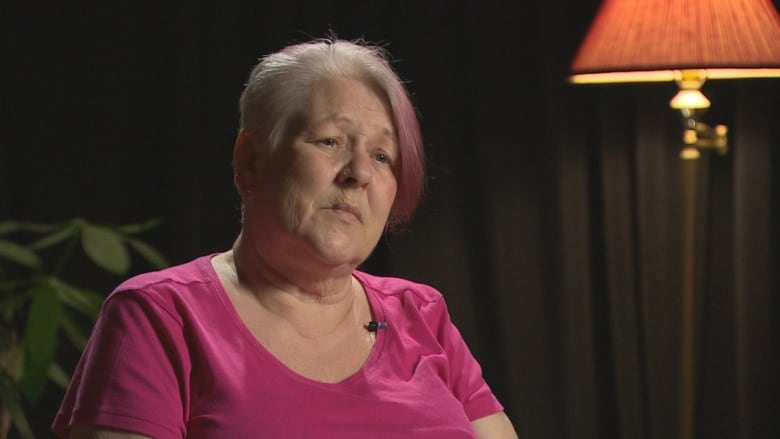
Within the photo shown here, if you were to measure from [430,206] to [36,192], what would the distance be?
3.40 ft

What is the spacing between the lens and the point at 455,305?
10.7ft

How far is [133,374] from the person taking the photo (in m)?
1.44

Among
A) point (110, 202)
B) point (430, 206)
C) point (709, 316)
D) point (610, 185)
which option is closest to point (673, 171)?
point (610, 185)

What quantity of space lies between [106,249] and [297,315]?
11.1 inches

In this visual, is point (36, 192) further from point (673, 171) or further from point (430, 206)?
point (673, 171)

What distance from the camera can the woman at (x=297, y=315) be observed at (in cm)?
147

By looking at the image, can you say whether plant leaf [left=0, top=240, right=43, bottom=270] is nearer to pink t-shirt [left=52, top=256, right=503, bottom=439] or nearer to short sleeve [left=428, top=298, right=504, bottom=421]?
pink t-shirt [left=52, top=256, right=503, bottom=439]

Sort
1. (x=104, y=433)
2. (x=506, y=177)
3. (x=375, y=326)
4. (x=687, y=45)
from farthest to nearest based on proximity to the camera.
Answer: (x=506, y=177)
(x=687, y=45)
(x=375, y=326)
(x=104, y=433)

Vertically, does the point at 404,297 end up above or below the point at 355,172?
below

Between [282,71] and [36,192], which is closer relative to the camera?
[282,71]

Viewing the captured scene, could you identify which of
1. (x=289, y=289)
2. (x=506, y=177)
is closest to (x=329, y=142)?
(x=289, y=289)

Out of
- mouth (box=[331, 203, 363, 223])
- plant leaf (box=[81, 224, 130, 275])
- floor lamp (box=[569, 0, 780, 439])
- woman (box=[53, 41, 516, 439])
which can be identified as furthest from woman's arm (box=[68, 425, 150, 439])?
floor lamp (box=[569, 0, 780, 439])

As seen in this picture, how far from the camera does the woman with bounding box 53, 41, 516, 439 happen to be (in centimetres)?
147

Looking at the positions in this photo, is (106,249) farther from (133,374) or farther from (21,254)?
(133,374)
